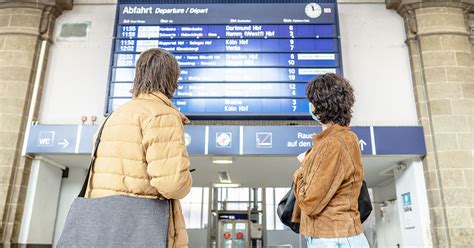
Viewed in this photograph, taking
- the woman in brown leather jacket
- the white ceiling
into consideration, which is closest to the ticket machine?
the white ceiling

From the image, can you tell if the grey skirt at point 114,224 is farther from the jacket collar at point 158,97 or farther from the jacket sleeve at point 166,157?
the jacket collar at point 158,97

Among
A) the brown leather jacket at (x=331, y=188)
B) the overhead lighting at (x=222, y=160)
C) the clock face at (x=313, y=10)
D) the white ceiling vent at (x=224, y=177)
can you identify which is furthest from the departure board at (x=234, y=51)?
the brown leather jacket at (x=331, y=188)

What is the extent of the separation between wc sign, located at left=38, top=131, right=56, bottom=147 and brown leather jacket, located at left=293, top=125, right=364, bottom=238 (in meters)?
3.39

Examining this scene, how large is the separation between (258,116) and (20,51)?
2.95m

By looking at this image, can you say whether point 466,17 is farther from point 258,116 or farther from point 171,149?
point 171,149

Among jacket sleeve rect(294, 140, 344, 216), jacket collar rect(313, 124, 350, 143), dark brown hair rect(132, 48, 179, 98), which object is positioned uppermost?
dark brown hair rect(132, 48, 179, 98)

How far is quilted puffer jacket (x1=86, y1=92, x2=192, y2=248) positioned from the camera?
49.2 inches

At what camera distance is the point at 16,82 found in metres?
4.37

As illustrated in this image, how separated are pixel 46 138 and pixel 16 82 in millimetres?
872

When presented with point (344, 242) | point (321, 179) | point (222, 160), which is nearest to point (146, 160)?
point (321, 179)

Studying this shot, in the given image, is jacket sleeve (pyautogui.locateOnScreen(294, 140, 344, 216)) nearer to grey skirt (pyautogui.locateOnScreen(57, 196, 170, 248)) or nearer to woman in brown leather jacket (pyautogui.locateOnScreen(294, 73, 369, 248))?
woman in brown leather jacket (pyautogui.locateOnScreen(294, 73, 369, 248))

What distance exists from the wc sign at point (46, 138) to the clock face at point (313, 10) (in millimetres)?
3205

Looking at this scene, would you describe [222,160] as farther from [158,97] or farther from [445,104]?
[158,97]

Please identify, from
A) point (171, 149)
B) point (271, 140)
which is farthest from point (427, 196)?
point (171, 149)
